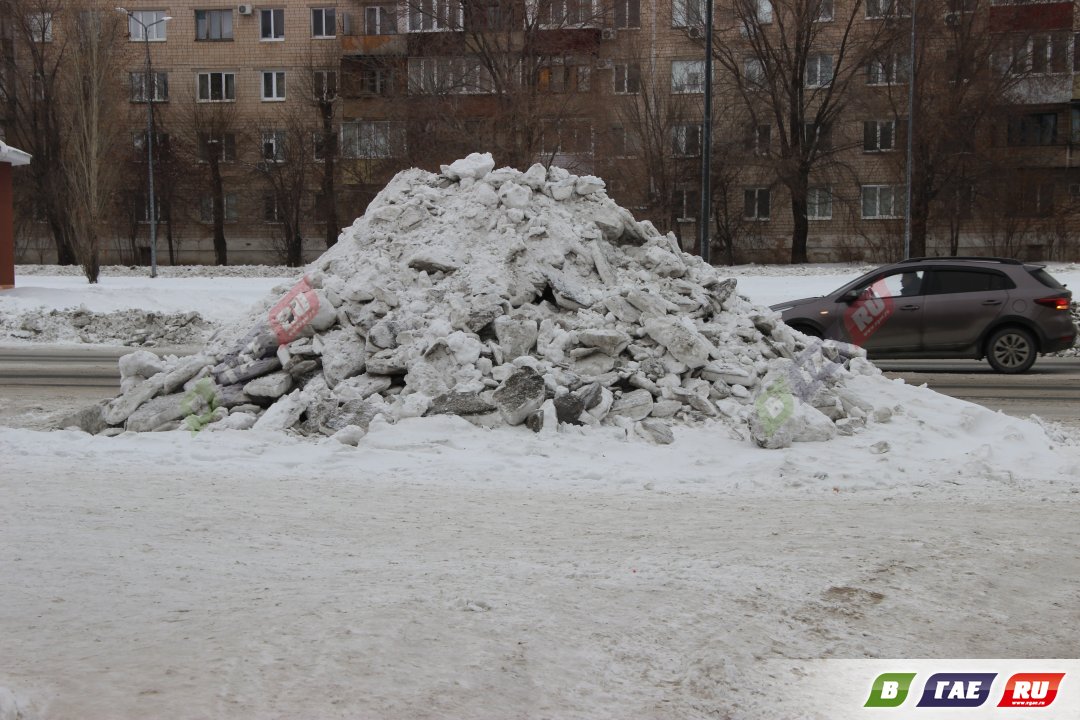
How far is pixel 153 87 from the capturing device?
50.1 meters

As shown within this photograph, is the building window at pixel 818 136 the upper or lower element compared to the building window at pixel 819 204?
upper

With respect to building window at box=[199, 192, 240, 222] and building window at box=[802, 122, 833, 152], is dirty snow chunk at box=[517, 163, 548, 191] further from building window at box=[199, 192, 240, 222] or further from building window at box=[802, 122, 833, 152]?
building window at box=[199, 192, 240, 222]

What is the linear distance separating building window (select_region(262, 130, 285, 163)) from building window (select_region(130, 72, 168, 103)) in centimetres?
590

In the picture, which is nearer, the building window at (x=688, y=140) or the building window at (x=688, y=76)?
the building window at (x=688, y=140)

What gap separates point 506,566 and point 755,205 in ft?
138

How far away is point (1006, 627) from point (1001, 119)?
132ft

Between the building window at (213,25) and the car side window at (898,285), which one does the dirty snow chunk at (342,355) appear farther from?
the building window at (213,25)

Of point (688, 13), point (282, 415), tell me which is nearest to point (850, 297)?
point (282, 415)

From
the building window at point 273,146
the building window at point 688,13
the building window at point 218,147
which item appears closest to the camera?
the building window at point 688,13

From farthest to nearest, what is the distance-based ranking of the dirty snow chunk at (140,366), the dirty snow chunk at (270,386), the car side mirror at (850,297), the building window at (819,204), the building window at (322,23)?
the building window at (322,23)
the building window at (819,204)
the car side mirror at (850,297)
the dirty snow chunk at (140,366)
the dirty snow chunk at (270,386)

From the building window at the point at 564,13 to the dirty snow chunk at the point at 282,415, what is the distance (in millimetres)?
28007

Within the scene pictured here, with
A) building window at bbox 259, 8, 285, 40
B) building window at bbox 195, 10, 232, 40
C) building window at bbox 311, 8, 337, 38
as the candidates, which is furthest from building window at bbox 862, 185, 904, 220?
building window at bbox 195, 10, 232, 40

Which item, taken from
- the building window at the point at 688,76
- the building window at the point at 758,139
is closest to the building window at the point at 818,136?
the building window at the point at 758,139

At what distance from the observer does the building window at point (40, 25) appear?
4522 cm
